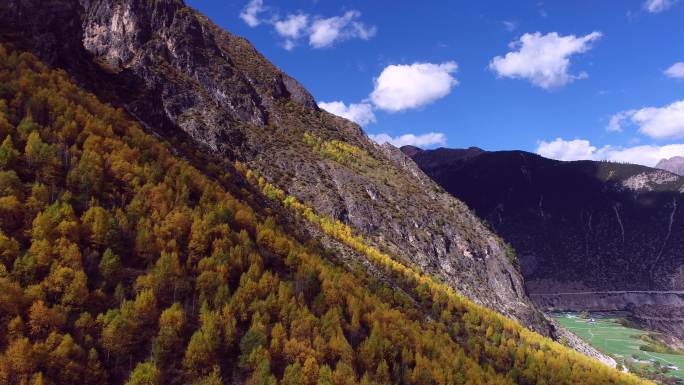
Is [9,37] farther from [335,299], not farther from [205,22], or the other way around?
[205,22]

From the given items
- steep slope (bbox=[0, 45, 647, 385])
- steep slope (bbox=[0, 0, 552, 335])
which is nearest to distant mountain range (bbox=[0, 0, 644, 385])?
steep slope (bbox=[0, 45, 647, 385])

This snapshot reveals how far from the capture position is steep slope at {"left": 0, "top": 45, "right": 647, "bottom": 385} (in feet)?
113

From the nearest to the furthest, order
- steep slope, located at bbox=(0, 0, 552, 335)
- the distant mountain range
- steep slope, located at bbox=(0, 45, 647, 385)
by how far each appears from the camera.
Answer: steep slope, located at bbox=(0, 45, 647, 385) < the distant mountain range < steep slope, located at bbox=(0, 0, 552, 335)

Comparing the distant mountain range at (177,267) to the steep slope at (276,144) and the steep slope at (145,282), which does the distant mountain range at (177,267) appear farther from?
the steep slope at (276,144)

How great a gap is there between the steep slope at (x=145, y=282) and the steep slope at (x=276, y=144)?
36.2 meters

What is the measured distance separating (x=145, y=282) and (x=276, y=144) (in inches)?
3625

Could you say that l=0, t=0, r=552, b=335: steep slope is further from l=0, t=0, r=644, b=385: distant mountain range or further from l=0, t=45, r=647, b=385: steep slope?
l=0, t=45, r=647, b=385: steep slope

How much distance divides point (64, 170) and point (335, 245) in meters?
52.1

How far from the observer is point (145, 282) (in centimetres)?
3934

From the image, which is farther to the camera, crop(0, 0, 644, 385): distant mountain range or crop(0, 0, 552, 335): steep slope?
crop(0, 0, 552, 335): steep slope

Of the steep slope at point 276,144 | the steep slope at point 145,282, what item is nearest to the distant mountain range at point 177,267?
the steep slope at point 145,282

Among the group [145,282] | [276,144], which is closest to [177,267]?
[145,282]

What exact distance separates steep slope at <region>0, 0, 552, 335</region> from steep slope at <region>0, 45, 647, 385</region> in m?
36.2

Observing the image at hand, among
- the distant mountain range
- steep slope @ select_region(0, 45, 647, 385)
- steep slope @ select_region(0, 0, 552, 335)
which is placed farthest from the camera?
steep slope @ select_region(0, 0, 552, 335)
